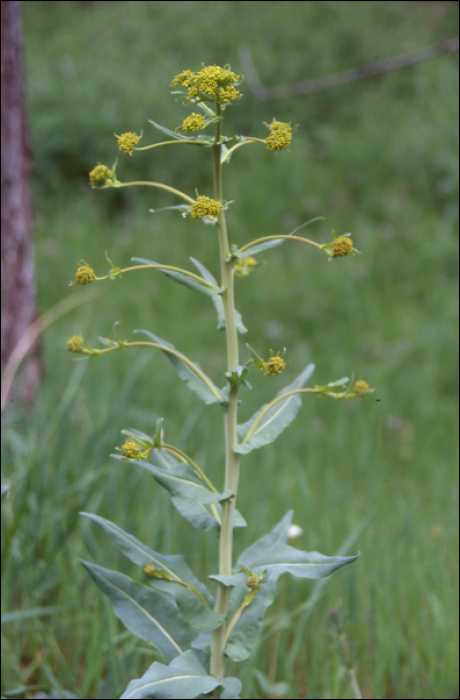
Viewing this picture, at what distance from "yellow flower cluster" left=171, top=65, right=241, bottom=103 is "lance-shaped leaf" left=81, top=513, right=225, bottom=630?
0.74 meters

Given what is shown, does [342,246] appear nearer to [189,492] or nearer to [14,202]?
[189,492]

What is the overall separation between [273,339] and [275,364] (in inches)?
125

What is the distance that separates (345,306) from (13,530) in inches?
125

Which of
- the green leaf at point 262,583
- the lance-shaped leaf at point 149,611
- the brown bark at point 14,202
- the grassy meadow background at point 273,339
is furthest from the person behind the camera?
the brown bark at point 14,202

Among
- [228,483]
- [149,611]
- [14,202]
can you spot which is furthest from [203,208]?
[14,202]

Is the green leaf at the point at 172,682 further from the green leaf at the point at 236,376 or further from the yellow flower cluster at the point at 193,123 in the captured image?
the yellow flower cluster at the point at 193,123

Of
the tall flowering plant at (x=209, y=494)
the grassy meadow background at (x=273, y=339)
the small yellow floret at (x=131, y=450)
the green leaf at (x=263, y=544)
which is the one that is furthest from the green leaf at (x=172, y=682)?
the grassy meadow background at (x=273, y=339)

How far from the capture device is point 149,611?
4.36 feet

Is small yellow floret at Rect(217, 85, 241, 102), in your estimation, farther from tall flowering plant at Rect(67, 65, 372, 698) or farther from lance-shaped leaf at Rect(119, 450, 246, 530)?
lance-shaped leaf at Rect(119, 450, 246, 530)

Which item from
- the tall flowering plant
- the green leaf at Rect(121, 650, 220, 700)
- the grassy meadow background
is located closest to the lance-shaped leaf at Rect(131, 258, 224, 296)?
the tall flowering plant

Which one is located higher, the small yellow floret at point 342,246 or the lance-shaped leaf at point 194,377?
the small yellow floret at point 342,246

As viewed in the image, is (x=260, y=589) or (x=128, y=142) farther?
(x=260, y=589)

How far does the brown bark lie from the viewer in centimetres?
259

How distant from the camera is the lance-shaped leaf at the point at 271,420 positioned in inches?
49.4
